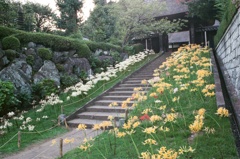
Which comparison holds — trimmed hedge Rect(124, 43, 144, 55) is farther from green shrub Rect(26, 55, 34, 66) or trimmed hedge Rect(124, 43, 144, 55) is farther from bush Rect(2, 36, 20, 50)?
bush Rect(2, 36, 20, 50)

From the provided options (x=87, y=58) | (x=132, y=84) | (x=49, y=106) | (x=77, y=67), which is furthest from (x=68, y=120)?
(x=87, y=58)

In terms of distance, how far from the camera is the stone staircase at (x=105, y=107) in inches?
301

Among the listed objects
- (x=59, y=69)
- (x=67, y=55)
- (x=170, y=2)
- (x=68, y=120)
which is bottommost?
(x=68, y=120)

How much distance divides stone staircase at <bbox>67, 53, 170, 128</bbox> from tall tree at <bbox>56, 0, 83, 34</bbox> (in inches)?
Result: 352

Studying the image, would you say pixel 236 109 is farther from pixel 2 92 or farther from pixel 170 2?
pixel 170 2

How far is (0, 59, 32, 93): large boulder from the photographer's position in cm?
885

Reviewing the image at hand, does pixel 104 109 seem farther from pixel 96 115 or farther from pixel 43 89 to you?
pixel 43 89

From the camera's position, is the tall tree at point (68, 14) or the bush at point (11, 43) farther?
the tall tree at point (68, 14)

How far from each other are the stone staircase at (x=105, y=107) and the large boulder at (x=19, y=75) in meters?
2.71

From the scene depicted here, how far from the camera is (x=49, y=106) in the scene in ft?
30.3

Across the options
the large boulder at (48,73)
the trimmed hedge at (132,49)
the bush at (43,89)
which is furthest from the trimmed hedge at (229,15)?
the trimmed hedge at (132,49)

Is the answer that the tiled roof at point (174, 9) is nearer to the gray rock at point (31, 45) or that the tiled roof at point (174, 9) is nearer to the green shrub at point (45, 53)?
the green shrub at point (45, 53)

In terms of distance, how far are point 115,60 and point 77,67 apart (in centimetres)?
411

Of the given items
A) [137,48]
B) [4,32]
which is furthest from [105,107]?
[137,48]
